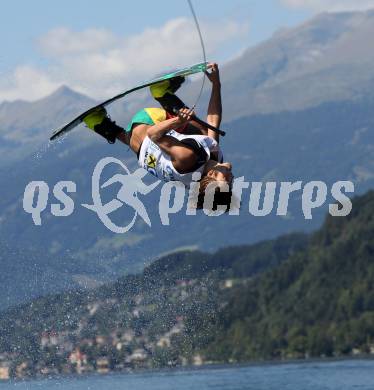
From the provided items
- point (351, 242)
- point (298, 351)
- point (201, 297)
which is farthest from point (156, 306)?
point (351, 242)

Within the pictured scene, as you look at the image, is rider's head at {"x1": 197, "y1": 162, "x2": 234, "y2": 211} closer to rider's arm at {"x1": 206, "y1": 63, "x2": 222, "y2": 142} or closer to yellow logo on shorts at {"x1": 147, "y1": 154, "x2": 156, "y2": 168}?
rider's arm at {"x1": 206, "y1": 63, "x2": 222, "y2": 142}

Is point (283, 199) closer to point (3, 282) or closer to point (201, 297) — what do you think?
point (3, 282)

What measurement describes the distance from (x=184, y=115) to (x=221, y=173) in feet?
2.77

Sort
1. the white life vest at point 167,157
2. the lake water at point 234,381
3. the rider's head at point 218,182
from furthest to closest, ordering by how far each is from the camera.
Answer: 1. the lake water at point 234,381
2. the white life vest at point 167,157
3. the rider's head at point 218,182

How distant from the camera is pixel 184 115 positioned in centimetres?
1309

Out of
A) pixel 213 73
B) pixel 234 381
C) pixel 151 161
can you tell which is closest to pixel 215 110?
pixel 213 73

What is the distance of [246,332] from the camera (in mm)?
157000

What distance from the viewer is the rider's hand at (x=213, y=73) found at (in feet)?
43.3

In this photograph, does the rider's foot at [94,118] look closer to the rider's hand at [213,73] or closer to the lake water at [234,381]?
the rider's hand at [213,73]

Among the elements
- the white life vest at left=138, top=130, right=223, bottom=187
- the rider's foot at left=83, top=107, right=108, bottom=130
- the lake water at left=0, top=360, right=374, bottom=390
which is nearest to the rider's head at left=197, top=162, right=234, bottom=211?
the white life vest at left=138, top=130, right=223, bottom=187

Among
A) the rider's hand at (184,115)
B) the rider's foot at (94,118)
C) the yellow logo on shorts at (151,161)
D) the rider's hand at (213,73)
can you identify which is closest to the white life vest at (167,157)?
the yellow logo on shorts at (151,161)

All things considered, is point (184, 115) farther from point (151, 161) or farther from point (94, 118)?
point (94, 118)

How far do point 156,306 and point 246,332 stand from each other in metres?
59.4

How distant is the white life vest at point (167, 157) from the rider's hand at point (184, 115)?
0.36 m
